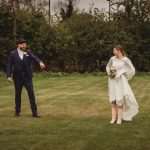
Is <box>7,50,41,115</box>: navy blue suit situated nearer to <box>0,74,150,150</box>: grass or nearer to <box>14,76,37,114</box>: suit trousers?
<box>14,76,37,114</box>: suit trousers

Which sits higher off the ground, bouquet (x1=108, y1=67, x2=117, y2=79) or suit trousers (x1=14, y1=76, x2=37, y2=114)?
bouquet (x1=108, y1=67, x2=117, y2=79)

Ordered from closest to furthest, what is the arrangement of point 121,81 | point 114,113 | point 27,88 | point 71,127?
point 71,127 < point 114,113 < point 121,81 < point 27,88

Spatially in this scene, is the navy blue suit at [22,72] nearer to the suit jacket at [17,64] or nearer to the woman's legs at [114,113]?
the suit jacket at [17,64]

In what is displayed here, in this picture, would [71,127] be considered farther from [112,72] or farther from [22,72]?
[22,72]

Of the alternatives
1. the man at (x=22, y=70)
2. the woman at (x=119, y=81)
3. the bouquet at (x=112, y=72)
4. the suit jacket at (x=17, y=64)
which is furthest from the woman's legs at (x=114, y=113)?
the suit jacket at (x=17, y=64)

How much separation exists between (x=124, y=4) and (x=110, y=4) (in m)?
2.11

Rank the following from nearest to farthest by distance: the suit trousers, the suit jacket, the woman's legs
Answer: the woman's legs, the suit trousers, the suit jacket

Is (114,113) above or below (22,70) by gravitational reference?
below

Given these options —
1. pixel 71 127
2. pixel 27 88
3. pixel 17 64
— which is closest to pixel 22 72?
pixel 17 64

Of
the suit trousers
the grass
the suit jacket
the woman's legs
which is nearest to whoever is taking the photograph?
the grass

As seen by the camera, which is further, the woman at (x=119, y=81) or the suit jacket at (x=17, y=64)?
the suit jacket at (x=17, y=64)

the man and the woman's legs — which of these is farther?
the man

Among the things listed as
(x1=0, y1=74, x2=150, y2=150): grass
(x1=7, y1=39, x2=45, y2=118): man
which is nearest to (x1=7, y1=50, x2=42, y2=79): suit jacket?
(x1=7, y1=39, x2=45, y2=118): man

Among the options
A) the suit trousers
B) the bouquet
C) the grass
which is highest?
the bouquet
